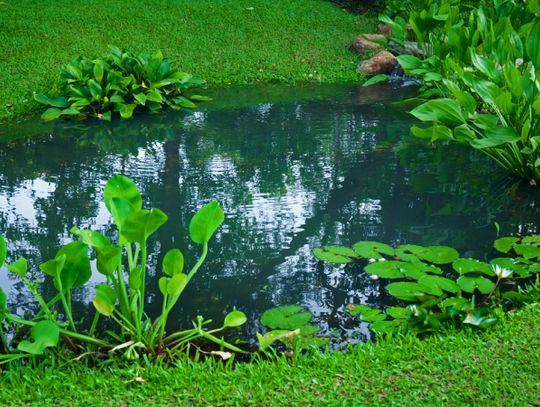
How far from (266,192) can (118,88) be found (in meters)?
2.94

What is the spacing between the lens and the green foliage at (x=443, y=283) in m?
3.00

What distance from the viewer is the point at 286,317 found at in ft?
10.3

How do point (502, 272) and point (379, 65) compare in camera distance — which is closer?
point (502, 272)

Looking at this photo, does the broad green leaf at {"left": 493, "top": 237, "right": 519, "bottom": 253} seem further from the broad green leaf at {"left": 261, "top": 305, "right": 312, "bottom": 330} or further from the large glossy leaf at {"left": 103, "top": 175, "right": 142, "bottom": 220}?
the large glossy leaf at {"left": 103, "top": 175, "right": 142, "bottom": 220}

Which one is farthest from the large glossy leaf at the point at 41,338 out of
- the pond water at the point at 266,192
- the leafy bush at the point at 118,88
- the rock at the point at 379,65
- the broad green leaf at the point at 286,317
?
the rock at the point at 379,65

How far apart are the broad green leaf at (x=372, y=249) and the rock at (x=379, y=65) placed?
5356 millimetres

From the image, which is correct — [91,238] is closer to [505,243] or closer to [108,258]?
[108,258]

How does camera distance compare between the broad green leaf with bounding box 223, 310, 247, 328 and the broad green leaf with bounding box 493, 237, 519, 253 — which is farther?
the broad green leaf with bounding box 493, 237, 519, 253

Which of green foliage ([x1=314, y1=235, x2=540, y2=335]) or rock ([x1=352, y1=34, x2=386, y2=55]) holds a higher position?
rock ([x1=352, y1=34, x2=386, y2=55])

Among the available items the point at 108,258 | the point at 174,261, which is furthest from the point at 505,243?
the point at 108,258

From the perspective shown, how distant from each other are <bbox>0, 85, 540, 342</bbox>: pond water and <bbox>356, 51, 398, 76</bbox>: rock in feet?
5.46

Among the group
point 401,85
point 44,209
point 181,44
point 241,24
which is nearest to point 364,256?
point 44,209

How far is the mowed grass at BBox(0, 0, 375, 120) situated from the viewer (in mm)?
8625

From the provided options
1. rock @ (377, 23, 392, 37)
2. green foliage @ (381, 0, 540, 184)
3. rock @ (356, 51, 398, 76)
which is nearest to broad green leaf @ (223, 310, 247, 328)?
green foliage @ (381, 0, 540, 184)
